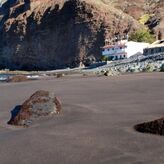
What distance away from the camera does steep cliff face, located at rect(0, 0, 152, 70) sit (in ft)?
362

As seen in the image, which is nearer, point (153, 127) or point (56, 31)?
point (153, 127)

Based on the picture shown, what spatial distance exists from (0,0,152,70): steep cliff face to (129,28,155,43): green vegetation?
4.05 metres

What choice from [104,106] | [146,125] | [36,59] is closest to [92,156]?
[146,125]

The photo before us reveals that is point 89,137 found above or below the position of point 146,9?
below

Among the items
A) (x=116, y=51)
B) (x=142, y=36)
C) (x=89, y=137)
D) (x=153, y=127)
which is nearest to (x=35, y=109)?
(x=89, y=137)

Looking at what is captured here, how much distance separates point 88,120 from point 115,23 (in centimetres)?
9856

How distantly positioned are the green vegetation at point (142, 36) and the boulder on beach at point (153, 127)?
292ft

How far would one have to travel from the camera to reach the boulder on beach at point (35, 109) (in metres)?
12.2

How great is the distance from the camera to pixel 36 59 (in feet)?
426

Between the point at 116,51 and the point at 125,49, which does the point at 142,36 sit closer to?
the point at 116,51

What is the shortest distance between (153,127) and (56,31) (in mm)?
117568

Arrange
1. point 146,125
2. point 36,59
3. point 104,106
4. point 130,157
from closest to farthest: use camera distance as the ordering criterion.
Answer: point 130,157 < point 146,125 < point 104,106 < point 36,59

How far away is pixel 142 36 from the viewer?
98.7 meters

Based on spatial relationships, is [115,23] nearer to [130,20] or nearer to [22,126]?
[130,20]
